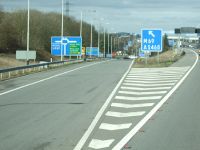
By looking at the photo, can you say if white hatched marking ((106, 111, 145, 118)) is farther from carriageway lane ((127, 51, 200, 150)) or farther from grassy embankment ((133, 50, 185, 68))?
grassy embankment ((133, 50, 185, 68))

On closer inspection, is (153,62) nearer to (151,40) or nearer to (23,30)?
(151,40)

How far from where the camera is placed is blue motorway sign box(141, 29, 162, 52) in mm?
44438

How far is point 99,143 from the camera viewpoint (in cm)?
1020

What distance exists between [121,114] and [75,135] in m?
4.03

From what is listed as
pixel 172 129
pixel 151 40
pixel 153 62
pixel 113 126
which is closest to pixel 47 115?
pixel 113 126

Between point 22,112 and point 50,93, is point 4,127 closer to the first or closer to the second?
point 22,112

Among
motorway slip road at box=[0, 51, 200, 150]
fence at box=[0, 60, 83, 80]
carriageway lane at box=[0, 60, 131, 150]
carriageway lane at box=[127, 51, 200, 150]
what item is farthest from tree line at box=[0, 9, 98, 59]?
carriageway lane at box=[127, 51, 200, 150]

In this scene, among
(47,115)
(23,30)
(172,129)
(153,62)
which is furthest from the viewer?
(23,30)

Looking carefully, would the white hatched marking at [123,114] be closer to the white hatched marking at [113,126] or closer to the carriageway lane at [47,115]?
the carriageway lane at [47,115]

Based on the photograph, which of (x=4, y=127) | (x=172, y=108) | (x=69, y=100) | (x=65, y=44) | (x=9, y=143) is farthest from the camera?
(x=65, y=44)

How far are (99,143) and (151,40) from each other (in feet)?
115

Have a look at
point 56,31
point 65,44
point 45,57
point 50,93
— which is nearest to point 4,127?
point 50,93

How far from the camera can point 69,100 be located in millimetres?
18688

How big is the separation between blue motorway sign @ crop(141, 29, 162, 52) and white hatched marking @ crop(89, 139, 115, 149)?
34247 millimetres
